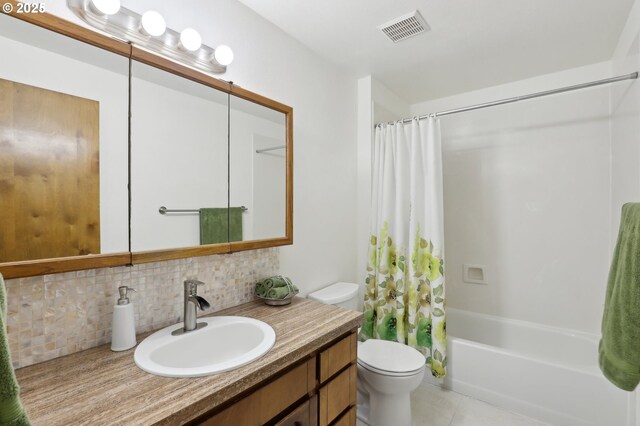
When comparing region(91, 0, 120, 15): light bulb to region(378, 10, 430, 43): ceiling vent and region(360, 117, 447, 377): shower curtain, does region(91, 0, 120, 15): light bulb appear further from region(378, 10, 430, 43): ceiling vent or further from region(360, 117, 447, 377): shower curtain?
region(360, 117, 447, 377): shower curtain

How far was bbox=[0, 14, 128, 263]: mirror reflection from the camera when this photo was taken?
0.88 metres

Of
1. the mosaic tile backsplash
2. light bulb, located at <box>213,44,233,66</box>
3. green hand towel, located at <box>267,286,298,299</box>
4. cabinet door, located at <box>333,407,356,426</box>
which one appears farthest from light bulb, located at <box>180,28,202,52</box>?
cabinet door, located at <box>333,407,356,426</box>

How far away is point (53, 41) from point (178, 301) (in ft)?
3.48

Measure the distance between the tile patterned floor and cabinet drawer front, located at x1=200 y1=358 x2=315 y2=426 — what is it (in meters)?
1.08

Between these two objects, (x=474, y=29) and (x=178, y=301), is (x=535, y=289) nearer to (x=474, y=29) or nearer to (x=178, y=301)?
(x=474, y=29)

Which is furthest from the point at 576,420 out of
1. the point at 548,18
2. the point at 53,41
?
the point at 53,41

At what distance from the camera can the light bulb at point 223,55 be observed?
1444mm

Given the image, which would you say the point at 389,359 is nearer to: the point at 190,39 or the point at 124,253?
the point at 124,253

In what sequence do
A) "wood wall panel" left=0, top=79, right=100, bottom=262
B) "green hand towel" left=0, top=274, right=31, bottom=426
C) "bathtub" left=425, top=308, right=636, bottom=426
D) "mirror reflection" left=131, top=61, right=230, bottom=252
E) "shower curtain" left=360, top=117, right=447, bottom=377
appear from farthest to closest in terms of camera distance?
"shower curtain" left=360, top=117, right=447, bottom=377 → "bathtub" left=425, top=308, right=636, bottom=426 → "mirror reflection" left=131, top=61, right=230, bottom=252 → "wood wall panel" left=0, top=79, right=100, bottom=262 → "green hand towel" left=0, top=274, right=31, bottom=426

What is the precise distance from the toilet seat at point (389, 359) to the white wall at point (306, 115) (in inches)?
21.6

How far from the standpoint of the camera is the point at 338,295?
2.04 meters

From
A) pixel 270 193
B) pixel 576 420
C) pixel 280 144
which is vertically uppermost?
pixel 280 144

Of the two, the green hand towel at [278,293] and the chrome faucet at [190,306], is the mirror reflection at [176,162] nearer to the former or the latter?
the chrome faucet at [190,306]

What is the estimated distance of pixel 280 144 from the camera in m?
1.76
